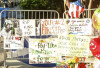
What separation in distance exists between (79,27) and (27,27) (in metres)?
1.70

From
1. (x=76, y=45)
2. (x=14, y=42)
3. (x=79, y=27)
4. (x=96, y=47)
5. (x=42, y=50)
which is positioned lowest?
(x=42, y=50)

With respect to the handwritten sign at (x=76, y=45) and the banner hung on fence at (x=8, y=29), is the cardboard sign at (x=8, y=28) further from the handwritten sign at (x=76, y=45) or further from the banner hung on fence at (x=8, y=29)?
the handwritten sign at (x=76, y=45)

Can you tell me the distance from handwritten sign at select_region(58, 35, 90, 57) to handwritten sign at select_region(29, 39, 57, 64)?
0.53m

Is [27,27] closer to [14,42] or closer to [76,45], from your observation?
[14,42]

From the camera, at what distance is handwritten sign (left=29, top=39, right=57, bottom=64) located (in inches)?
246

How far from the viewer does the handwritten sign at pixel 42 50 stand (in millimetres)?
6250

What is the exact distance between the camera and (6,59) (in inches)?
270

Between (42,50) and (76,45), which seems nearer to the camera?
(76,45)

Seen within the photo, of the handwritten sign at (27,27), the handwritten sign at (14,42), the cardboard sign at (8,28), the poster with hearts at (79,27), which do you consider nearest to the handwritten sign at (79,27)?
the poster with hearts at (79,27)

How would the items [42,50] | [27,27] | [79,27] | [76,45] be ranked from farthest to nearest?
[27,27], [42,50], [79,27], [76,45]

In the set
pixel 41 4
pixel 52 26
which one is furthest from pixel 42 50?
pixel 41 4

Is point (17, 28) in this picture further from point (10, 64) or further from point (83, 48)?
point (83, 48)

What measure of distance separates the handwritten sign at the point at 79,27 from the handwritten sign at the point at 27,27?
48.6 inches

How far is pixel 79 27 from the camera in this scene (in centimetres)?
600
